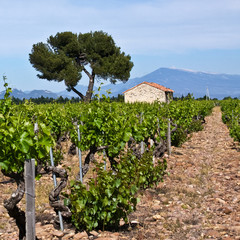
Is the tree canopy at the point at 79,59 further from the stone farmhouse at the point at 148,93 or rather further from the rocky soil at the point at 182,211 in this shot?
the rocky soil at the point at 182,211

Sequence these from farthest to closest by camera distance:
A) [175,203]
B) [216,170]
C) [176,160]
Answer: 1. [176,160]
2. [216,170]
3. [175,203]

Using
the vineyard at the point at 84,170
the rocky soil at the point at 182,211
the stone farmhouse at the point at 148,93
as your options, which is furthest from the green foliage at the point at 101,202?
the stone farmhouse at the point at 148,93

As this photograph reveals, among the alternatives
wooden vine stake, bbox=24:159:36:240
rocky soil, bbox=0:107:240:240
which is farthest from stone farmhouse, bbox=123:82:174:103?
wooden vine stake, bbox=24:159:36:240

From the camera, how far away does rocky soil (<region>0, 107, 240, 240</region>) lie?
221 inches

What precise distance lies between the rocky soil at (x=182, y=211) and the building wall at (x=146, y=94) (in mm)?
44244

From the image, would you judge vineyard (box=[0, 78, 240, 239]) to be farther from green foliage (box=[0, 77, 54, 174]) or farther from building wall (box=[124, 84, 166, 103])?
building wall (box=[124, 84, 166, 103])

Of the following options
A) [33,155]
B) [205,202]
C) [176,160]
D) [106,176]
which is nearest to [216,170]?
[176,160]

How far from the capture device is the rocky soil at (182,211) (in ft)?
18.4

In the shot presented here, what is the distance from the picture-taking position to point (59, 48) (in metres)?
53.0

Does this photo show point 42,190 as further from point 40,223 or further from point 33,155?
point 33,155

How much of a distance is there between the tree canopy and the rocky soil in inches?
1584

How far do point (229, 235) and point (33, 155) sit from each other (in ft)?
11.4

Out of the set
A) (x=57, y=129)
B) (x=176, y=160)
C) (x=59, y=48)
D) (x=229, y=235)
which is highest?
(x=59, y=48)

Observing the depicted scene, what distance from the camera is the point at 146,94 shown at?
56406mm
